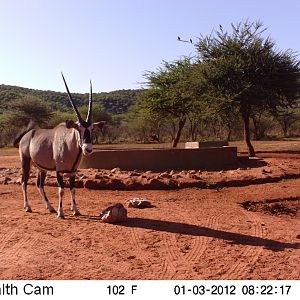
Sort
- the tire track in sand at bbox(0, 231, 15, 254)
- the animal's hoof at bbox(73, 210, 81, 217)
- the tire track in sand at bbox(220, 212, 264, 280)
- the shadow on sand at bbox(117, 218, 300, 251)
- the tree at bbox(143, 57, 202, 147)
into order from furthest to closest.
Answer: the tree at bbox(143, 57, 202, 147)
the animal's hoof at bbox(73, 210, 81, 217)
the shadow on sand at bbox(117, 218, 300, 251)
the tire track in sand at bbox(0, 231, 15, 254)
the tire track in sand at bbox(220, 212, 264, 280)

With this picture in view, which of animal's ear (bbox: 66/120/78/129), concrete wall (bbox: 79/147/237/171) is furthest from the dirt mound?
concrete wall (bbox: 79/147/237/171)

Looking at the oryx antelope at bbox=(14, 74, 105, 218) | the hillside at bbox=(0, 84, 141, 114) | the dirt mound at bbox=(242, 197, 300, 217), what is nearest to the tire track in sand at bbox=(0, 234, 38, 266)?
the oryx antelope at bbox=(14, 74, 105, 218)

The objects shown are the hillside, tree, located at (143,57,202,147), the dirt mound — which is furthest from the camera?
the hillside

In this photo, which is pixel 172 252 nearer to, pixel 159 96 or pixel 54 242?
pixel 54 242

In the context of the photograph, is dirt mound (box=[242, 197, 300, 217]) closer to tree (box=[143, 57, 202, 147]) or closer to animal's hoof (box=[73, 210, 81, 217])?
animal's hoof (box=[73, 210, 81, 217])

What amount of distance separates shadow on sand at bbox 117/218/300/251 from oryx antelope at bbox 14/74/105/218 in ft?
5.13

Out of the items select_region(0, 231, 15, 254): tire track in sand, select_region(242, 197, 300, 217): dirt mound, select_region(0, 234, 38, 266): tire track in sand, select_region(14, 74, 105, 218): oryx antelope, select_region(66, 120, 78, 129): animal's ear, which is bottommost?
select_region(242, 197, 300, 217): dirt mound

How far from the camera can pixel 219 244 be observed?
7.57m

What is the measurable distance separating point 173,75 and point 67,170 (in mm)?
21636

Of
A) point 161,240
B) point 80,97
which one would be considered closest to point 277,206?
point 161,240

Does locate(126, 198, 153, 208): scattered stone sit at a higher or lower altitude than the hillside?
lower

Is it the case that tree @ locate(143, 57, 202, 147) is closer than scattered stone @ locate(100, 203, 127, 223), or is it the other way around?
scattered stone @ locate(100, 203, 127, 223)

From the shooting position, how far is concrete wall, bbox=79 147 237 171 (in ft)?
55.6
